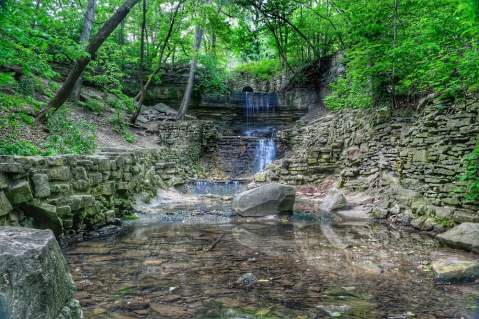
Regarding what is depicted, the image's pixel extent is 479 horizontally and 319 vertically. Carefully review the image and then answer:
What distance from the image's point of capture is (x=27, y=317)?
1.59 metres

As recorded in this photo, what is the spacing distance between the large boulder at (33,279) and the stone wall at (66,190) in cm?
230

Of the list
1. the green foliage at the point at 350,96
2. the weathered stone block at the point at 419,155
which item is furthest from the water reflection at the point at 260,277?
the green foliage at the point at 350,96

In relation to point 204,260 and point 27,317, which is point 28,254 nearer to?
point 27,317

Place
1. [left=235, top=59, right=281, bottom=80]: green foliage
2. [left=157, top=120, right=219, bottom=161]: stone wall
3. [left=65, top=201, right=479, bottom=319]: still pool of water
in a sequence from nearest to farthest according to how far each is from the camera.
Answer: [left=65, top=201, right=479, bottom=319]: still pool of water
[left=157, top=120, right=219, bottom=161]: stone wall
[left=235, top=59, right=281, bottom=80]: green foliage

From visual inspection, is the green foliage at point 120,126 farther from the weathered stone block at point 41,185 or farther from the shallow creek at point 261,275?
the weathered stone block at point 41,185

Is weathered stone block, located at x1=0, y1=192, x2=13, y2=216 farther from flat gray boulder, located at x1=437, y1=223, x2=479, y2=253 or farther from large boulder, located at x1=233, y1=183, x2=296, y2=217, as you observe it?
flat gray boulder, located at x1=437, y1=223, x2=479, y2=253

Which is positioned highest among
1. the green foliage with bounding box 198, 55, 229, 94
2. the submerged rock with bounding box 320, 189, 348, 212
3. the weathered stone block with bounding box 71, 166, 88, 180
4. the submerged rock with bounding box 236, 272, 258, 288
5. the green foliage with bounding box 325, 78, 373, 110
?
the green foliage with bounding box 198, 55, 229, 94

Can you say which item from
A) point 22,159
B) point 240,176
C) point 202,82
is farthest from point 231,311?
point 202,82

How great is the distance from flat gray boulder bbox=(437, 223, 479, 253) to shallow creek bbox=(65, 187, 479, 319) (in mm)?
218

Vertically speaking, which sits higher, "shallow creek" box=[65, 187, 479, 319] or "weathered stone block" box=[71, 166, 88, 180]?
"weathered stone block" box=[71, 166, 88, 180]

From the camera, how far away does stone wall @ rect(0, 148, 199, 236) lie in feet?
13.3

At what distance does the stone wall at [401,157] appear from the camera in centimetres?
619

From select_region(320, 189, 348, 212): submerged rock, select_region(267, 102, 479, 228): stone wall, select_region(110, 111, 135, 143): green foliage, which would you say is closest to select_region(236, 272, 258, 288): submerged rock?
select_region(267, 102, 479, 228): stone wall

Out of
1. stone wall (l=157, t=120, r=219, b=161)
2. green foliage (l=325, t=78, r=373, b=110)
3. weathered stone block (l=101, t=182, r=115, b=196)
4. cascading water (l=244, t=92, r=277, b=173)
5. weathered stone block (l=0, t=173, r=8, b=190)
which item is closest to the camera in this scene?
weathered stone block (l=0, t=173, r=8, b=190)
